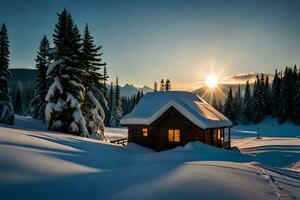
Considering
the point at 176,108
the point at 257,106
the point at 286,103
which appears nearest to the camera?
the point at 176,108

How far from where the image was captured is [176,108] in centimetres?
2845

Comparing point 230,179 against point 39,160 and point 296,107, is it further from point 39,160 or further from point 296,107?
point 296,107

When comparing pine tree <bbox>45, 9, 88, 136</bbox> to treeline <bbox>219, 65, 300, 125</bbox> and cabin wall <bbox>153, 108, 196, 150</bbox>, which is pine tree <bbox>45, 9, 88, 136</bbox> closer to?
cabin wall <bbox>153, 108, 196, 150</bbox>

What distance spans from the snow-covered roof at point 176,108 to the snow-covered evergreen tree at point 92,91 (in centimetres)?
349

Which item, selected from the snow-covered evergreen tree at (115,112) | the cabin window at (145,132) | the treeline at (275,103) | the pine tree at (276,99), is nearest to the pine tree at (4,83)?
the cabin window at (145,132)

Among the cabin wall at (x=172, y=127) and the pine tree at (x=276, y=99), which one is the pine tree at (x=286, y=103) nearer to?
the pine tree at (x=276, y=99)

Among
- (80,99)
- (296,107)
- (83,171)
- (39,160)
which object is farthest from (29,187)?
(296,107)

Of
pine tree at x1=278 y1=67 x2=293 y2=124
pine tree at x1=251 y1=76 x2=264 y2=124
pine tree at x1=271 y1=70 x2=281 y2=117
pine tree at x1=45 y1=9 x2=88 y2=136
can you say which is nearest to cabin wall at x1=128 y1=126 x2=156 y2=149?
pine tree at x1=45 y1=9 x2=88 y2=136

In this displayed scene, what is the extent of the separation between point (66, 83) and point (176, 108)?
11530 mm

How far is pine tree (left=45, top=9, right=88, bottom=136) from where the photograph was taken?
27438mm

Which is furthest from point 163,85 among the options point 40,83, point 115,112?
point 40,83

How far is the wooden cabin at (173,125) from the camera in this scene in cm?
2808

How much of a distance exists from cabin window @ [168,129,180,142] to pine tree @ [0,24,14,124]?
16983mm

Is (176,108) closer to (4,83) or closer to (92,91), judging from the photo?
(92,91)
